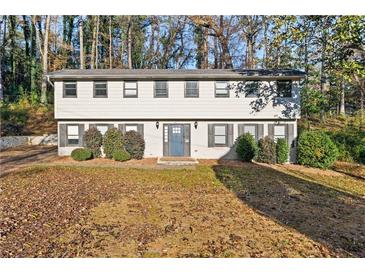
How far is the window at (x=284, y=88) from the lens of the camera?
18266 millimetres

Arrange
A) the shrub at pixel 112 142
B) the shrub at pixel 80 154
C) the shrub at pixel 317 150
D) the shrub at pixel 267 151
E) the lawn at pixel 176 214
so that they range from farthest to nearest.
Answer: the shrub at pixel 112 142 < the shrub at pixel 267 151 < the shrub at pixel 80 154 < the shrub at pixel 317 150 < the lawn at pixel 176 214

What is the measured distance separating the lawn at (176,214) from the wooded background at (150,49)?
48.6 feet

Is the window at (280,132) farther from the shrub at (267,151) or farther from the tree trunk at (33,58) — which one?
the tree trunk at (33,58)

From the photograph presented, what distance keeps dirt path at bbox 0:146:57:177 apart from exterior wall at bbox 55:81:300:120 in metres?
2.75

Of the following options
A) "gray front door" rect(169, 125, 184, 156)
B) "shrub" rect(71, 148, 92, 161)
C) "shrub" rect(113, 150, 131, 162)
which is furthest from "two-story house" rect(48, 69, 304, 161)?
"shrub" rect(113, 150, 131, 162)

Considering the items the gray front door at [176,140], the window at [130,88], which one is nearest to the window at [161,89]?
the window at [130,88]

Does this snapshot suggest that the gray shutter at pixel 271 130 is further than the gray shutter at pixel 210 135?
No

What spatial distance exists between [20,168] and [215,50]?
26.7 meters

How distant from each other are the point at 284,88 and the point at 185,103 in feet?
19.9

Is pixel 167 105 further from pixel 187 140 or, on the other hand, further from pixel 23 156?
pixel 23 156

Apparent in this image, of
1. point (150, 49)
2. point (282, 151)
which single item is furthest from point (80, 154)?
point (150, 49)

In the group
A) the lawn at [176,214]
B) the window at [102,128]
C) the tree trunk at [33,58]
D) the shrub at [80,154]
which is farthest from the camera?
the tree trunk at [33,58]

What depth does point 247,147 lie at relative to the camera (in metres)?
17.5
